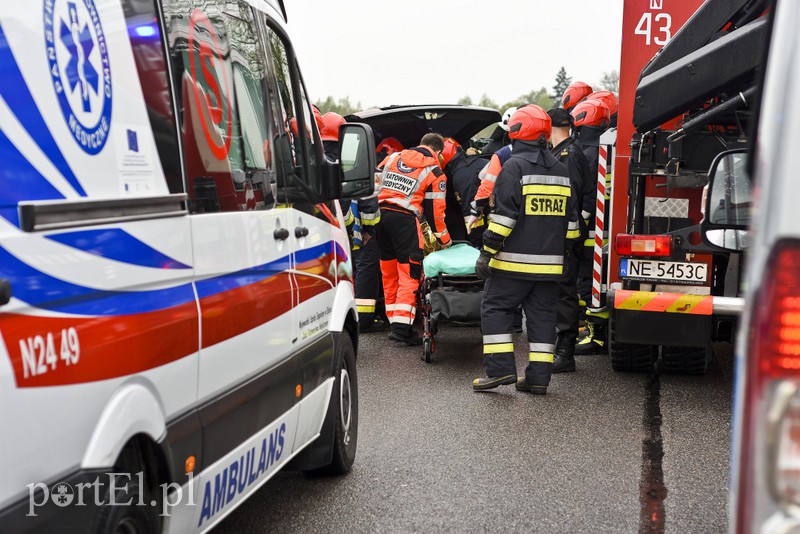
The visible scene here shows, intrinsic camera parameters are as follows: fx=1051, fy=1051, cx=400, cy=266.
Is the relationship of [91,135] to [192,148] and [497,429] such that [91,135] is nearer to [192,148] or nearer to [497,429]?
[192,148]

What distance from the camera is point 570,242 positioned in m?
8.31

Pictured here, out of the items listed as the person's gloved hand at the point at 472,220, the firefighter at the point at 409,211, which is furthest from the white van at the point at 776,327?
the firefighter at the point at 409,211

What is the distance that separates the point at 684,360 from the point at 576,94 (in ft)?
13.1

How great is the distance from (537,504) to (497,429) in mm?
1471

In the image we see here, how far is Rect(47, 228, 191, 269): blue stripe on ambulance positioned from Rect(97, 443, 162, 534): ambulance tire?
1.64 ft

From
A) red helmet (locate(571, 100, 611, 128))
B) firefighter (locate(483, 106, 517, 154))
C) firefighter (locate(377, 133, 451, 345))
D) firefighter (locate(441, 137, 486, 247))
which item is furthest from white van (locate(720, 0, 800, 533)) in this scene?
firefighter (locate(483, 106, 517, 154))

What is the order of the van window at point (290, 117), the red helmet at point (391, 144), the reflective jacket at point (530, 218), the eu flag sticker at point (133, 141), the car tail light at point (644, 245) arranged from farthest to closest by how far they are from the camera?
the red helmet at point (391, 144) → the reflective jacket at point (530, 218) → the car tail light at point (644, 245) → the van window at point (290, 117) → the eu flag sticker at point (133, 141)

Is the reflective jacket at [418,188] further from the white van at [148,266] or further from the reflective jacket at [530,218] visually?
the white van at [148,266]

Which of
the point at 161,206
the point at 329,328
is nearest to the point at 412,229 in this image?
the point at 329,328

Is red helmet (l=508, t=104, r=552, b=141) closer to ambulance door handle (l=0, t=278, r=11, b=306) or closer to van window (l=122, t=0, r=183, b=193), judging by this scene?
van window (l=122, t=0, r=183, b=193)

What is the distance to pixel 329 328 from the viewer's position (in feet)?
15.9

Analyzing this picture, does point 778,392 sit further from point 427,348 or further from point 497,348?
point 427,348

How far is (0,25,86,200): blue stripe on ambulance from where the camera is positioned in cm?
226

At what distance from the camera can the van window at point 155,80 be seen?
2934 mm
